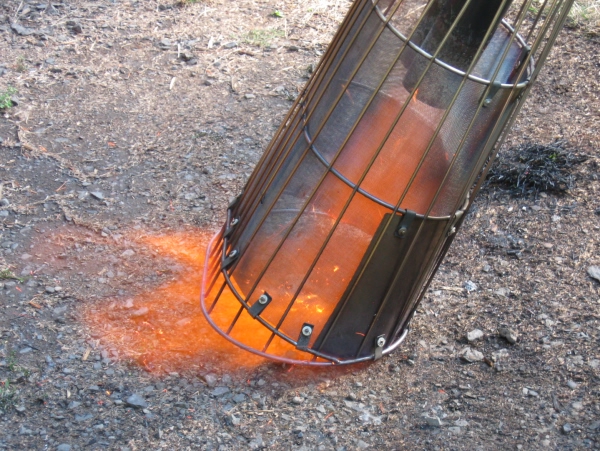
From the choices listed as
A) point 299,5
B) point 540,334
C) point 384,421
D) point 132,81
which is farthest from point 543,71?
point 384,421

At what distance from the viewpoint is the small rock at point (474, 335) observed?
9.98 ft

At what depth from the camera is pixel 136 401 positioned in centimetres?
265

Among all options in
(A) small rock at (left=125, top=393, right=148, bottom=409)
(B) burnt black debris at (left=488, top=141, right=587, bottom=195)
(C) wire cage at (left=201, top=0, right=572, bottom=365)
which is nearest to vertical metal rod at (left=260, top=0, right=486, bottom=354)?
(C) wire cage at (left=201, top=0, right=572, bottom=365)

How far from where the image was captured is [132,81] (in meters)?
4.57

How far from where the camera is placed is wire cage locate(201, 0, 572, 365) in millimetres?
2328

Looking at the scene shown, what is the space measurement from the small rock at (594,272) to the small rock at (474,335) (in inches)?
28.1

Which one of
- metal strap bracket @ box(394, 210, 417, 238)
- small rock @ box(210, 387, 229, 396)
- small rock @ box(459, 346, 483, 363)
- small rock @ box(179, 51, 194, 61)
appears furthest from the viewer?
small rock @ box(179, 51, 194, 61)

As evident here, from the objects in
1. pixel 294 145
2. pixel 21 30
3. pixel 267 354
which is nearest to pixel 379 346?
pixel 267 354

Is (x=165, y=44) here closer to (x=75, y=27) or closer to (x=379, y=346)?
(x=75, y=27)

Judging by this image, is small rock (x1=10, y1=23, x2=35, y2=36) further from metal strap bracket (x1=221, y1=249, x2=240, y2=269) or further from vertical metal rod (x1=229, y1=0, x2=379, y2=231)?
metal strap bracket (x1=221, y1=249, x2=240, y2=269)

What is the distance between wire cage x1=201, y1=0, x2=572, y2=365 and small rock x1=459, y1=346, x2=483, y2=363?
324mm

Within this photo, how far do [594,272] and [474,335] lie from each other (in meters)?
0.78

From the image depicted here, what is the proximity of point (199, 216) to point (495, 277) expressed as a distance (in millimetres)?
1509

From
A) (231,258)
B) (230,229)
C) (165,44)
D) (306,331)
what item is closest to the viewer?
(306,331)
